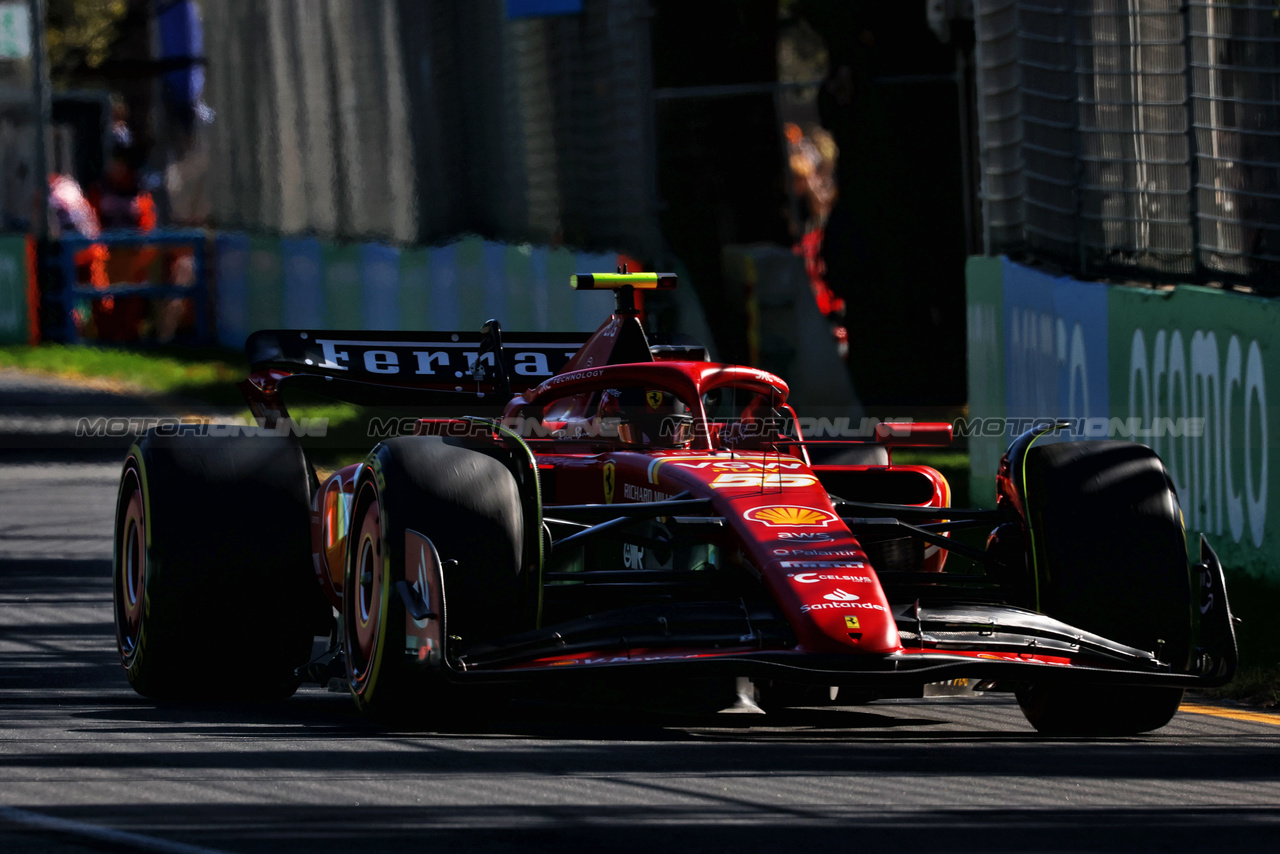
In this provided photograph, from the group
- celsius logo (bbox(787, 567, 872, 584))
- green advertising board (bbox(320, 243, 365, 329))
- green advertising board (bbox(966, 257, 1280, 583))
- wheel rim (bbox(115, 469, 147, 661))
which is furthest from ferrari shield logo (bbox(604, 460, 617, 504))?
green advertising board (bbox(320, 243, 365, 329))

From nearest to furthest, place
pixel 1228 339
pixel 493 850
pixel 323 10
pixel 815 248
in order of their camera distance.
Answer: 1. pixel 493 850
2. pixel 1228 339
3. pixel 815 248
4. pixel 323 10

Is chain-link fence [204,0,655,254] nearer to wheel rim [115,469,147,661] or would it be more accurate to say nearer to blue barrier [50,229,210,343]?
blue barrier [50,229,210,343]

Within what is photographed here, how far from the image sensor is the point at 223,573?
289 inches

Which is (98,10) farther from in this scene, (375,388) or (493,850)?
(493,850)

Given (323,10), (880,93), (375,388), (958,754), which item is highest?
(323,10)

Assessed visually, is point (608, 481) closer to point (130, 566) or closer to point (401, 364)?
point (130, 566)

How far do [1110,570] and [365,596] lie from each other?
2.12 meters

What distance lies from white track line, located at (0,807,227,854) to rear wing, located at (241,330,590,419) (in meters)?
3.38

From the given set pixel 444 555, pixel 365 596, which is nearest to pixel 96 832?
pixel 444 555

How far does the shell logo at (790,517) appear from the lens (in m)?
6.54

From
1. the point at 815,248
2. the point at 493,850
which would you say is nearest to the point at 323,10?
the point at 815,248

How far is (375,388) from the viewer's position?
8.81 metres

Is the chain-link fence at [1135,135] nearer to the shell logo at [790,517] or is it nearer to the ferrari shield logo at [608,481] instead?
the ferrari shield logo at [608,481]

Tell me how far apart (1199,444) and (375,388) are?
3.56 meters
